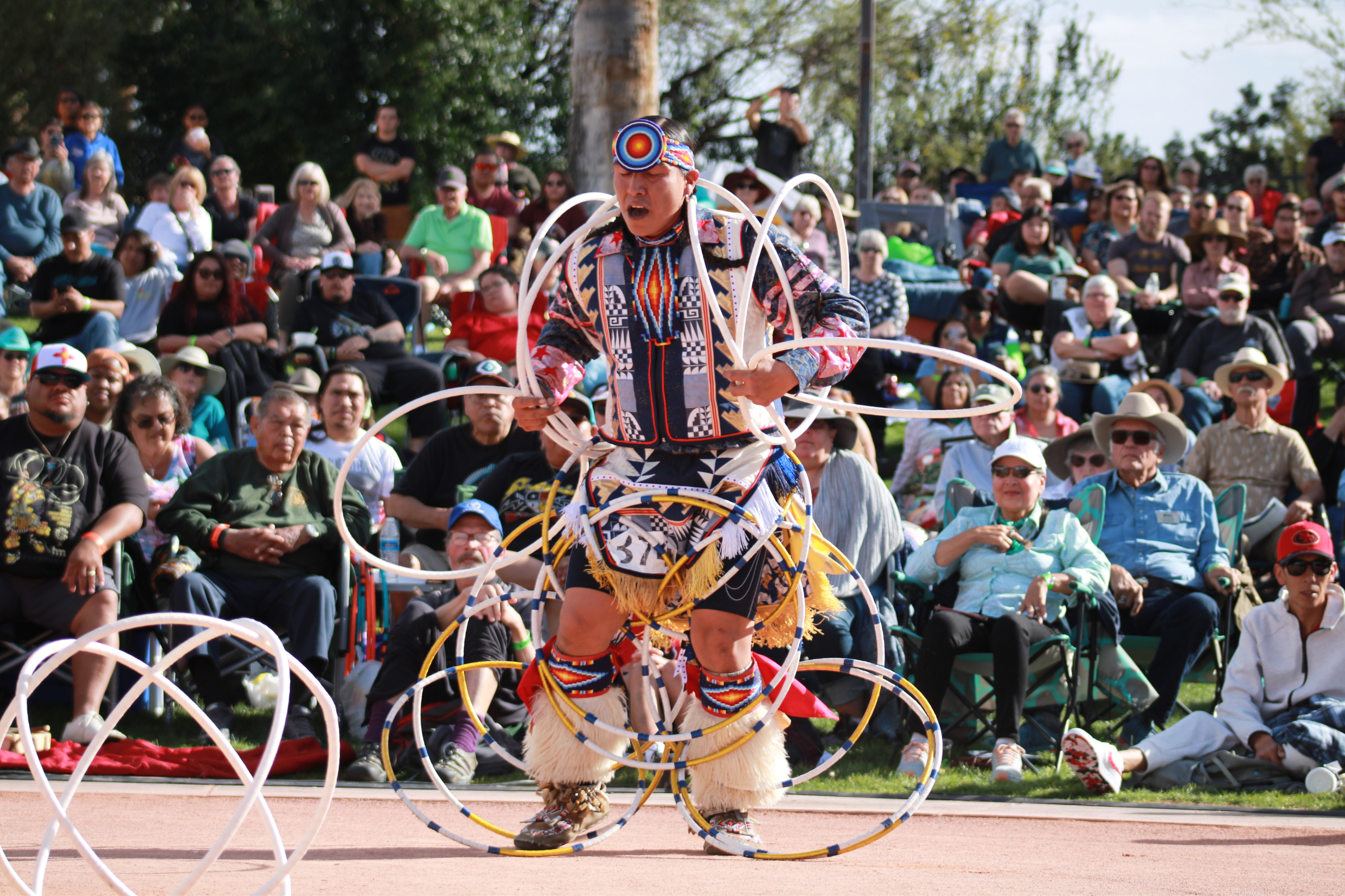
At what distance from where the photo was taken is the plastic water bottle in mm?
7137

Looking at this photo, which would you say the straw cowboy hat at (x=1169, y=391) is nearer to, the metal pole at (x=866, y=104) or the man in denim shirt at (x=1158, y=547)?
the man in denim shirt at (x=1158, y=547)

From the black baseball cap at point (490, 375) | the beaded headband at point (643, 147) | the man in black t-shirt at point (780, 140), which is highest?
the man in black t-shirt at point (780, 140)

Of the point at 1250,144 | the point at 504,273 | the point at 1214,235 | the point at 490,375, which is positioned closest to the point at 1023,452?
the point at 490,375

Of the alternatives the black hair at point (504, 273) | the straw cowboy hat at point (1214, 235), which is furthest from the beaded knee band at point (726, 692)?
the straw cowboy hat at point (1214, 235)

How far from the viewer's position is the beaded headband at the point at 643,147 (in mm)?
3959

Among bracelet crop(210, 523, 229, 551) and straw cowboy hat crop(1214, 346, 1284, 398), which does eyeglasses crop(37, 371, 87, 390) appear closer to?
bracelet crop(210, 523, 229, 551)

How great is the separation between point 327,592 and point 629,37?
6.30m

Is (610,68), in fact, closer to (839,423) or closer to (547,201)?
(547,201)

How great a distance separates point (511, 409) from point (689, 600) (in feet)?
9.93

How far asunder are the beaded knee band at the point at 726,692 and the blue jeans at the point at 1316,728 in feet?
8.84

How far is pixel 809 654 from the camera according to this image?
254 inches

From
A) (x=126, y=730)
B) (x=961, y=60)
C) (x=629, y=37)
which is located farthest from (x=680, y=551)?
(x=961, y=60)

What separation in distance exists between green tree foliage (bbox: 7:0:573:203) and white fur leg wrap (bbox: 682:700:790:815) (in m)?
15.4

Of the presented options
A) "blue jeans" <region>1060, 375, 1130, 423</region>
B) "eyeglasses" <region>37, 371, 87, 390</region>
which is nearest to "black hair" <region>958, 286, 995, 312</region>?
"blue jeans" <region>1060, 375, 1130, 423</region>
